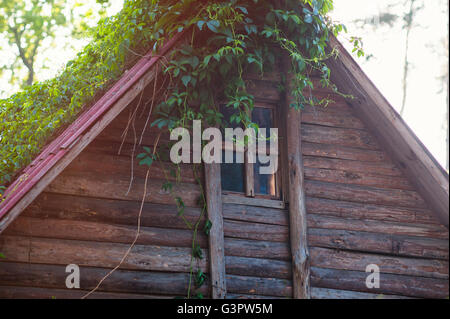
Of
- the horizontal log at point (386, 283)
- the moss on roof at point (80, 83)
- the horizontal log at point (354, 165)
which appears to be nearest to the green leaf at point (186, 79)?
the moss on roof at point (80, 83)

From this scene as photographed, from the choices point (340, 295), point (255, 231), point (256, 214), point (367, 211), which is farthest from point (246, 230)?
point (367, 211)

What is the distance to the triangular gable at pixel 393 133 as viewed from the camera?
6266 mm

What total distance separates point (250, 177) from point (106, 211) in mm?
1755

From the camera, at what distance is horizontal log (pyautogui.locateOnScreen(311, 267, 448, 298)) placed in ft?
20.7

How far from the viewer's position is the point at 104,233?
560 cm

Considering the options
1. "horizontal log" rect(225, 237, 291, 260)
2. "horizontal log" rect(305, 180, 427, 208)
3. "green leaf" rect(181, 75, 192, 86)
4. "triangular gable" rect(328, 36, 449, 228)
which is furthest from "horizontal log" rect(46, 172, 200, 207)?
"triangular gable" rect(328, 36, 449, 228)

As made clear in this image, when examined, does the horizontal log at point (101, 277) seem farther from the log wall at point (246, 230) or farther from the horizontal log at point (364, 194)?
the horizontal log at point (364, 194)

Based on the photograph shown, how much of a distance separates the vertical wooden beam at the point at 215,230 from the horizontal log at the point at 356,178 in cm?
124

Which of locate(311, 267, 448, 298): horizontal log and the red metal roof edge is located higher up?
the red metal roof edge

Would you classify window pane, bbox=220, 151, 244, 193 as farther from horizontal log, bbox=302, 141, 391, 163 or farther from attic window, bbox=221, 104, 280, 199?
horizontal log, bbox=302, 141, 391, 163

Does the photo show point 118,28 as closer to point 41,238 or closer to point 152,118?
point 152,118

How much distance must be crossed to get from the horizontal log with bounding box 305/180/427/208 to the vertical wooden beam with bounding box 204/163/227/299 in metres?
1.21

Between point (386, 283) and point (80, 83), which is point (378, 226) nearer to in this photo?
point (386, 283)

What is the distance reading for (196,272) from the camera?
19.1 feet
